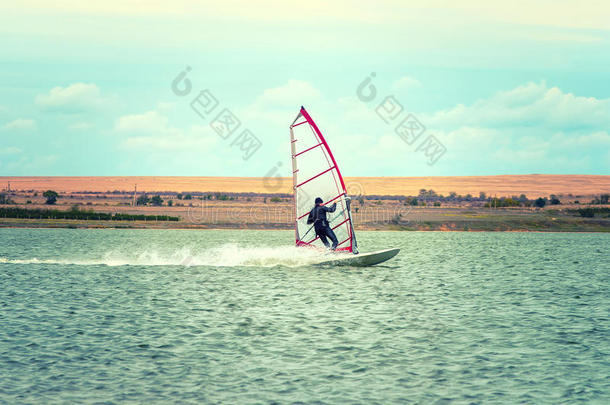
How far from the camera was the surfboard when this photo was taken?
3119 cm

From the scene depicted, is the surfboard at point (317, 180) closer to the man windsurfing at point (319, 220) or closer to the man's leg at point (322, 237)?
the man's leg at point (322, 237)

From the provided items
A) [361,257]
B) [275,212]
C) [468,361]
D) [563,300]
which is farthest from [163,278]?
[275,212]

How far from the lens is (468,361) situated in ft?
48.6

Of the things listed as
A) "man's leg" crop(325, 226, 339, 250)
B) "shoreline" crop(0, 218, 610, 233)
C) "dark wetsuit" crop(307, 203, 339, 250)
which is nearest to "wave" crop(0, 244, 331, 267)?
"man's leg" crop(325, 226, 339, 250)

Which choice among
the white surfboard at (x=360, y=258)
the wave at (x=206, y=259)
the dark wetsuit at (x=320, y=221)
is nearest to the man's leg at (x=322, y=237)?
the dark wetsuit at (x=320, y=221)

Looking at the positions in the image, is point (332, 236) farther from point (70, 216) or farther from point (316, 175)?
point (70, 216)

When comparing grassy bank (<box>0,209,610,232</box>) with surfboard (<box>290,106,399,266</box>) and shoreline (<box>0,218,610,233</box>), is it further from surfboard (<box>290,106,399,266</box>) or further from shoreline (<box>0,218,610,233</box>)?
surfboard (<box>290,106,399,266</box>)

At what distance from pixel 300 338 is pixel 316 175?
599 inches

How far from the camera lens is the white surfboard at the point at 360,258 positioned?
30.5m

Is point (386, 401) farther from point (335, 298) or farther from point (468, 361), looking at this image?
point (335, 298)

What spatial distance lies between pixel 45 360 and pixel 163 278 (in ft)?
59.6

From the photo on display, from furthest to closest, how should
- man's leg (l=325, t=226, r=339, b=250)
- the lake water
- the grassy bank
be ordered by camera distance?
1. the grassy bank
2. man's leg (l=325, t=226, r=339, b=250)
3. the lake water

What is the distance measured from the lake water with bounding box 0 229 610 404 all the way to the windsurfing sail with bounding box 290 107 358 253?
2187 mm

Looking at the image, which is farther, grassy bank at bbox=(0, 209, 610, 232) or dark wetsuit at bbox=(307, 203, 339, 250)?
grassy bank at bbox=(0, 209, 610, 232)
